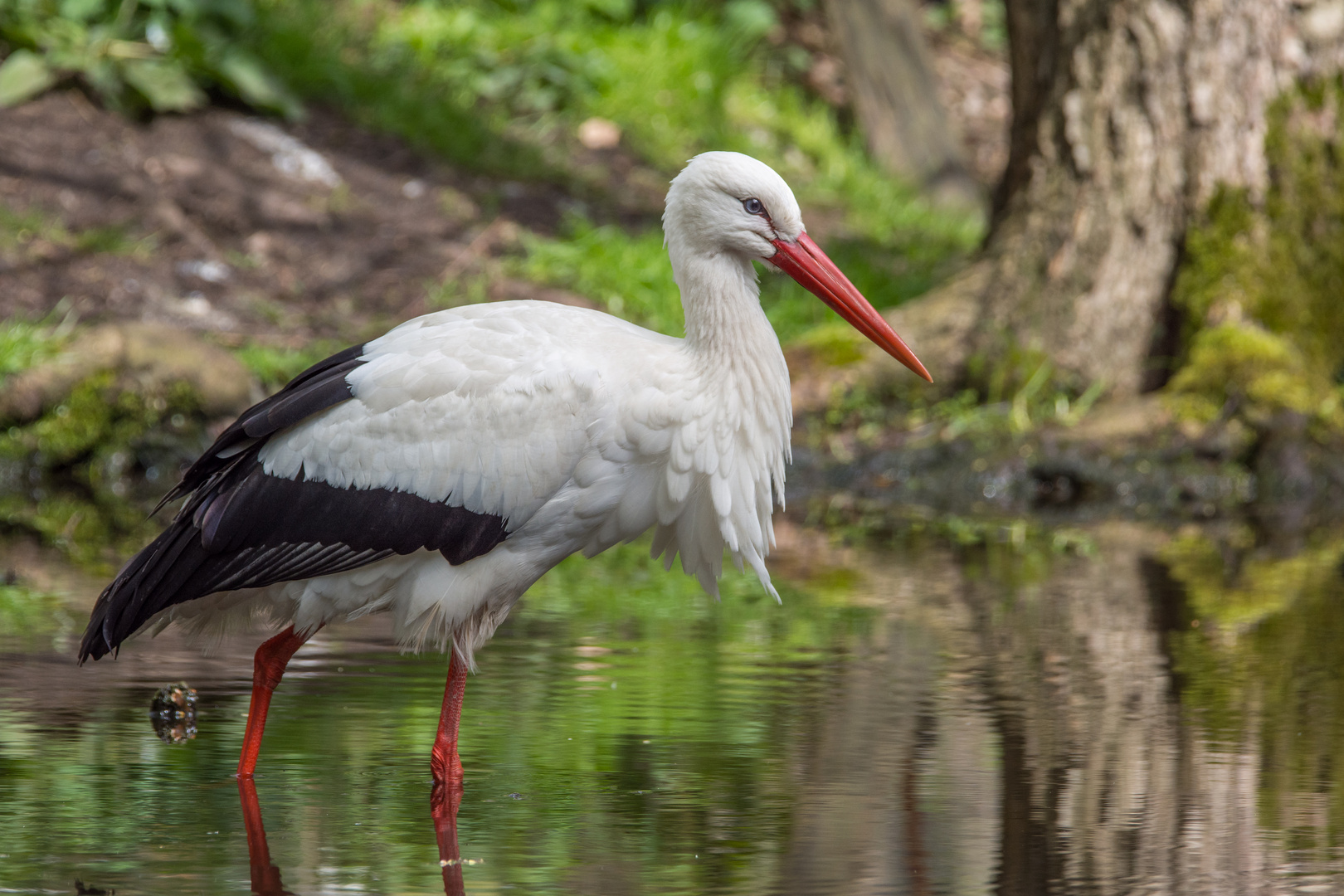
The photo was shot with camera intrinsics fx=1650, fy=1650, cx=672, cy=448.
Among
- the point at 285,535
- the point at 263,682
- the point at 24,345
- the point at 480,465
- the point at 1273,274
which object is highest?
the point at 1273,274

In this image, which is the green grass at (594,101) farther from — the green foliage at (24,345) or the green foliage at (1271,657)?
the green foliage at (1271,657)

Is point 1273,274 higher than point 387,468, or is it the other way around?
point 1273,274

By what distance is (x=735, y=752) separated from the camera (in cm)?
407

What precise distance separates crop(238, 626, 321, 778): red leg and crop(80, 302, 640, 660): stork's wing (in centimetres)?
24

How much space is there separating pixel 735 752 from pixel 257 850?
48.7 inches

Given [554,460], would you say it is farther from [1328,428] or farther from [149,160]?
[149,160]

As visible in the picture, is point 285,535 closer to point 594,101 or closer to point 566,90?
point 566,90

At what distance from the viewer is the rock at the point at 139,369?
836cm

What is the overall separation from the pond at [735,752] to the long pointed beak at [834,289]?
99cm

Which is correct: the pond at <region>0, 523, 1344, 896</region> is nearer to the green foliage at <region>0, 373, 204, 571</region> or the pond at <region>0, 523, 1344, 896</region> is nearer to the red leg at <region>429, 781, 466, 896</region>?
the red leg at <region>429, 781, 466, 896</region>

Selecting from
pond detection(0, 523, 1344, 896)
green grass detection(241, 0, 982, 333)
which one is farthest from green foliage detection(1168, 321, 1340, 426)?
green grass detection(241, 0, 982, 333)

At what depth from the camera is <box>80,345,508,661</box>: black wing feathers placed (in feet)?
13.2

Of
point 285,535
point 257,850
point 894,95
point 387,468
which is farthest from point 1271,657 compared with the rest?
point 894,95

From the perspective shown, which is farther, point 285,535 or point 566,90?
point 566,90
